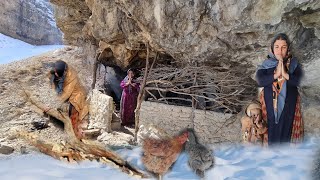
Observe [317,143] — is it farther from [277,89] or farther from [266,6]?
[266,6]

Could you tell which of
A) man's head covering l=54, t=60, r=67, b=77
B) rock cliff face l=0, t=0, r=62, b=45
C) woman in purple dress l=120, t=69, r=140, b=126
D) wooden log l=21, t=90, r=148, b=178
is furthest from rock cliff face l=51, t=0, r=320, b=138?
rock cliff face l=0, t=0, r=62, b=45

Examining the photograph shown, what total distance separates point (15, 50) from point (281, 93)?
10968 millimetres

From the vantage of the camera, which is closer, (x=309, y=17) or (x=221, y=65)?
(x=309, y=17)

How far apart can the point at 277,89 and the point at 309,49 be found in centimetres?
114

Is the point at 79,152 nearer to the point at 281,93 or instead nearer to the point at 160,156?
the point at 160,156

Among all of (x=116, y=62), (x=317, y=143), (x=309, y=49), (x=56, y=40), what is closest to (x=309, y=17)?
(x=309, y=49)

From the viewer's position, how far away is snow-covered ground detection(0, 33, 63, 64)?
9.51m

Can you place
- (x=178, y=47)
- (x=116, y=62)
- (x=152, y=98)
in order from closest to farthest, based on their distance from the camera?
(x=178, y=47)
(x=152, y=98)
(x=116, y=62)

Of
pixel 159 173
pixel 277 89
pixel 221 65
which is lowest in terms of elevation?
pixel 159 173

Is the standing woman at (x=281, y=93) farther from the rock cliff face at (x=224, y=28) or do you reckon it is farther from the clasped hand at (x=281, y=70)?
the rock cliff face at (x=224, y=28)

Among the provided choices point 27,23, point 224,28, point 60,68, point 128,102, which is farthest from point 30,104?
point 27,23

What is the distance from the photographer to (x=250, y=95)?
4.71 metres

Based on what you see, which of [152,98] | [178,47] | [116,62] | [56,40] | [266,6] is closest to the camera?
[266,6]

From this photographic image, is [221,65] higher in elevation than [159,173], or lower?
higher
